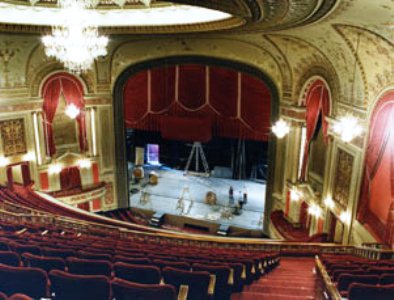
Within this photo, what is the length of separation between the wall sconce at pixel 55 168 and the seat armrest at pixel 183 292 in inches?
394

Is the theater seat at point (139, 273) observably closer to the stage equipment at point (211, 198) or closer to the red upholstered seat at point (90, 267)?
the red upholstered seat at point (90, 267)

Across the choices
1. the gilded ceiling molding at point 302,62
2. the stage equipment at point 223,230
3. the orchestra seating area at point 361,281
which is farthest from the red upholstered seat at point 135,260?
the stage equipment at point 223,230

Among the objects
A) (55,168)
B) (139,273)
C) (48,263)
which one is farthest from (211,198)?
(139,273)

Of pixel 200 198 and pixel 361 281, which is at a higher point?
pixel 361 281

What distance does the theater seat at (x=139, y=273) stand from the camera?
10.1 feet

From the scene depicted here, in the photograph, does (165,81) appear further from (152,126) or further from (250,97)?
(250,97)

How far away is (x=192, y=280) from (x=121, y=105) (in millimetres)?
10490

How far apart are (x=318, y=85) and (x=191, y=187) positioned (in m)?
7.52

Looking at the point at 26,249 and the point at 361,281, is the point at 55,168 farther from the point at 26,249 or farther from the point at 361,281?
the point at 361,281

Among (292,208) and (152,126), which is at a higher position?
(152,126)

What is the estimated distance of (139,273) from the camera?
3.11 meters

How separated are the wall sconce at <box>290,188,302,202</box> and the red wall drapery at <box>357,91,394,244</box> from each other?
290cm

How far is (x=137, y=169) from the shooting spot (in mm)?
16453

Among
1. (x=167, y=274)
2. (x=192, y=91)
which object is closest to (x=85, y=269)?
(x=167, y=274)
